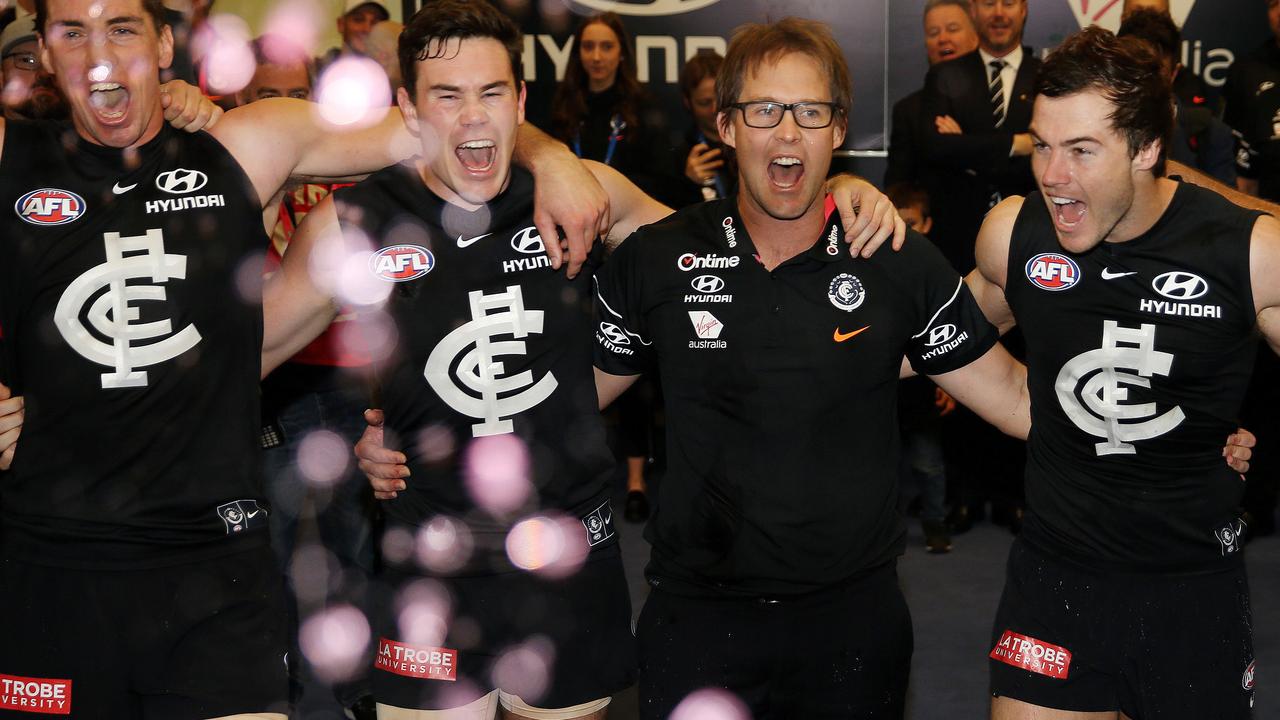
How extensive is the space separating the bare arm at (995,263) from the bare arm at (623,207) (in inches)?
38.9

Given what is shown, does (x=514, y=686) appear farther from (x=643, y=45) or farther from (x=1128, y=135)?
(x=643, y=45)

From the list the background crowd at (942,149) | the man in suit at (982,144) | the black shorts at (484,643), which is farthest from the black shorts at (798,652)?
the man in suit at (982,144)

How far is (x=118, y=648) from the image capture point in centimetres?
329

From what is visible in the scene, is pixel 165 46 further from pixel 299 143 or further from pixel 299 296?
pixel 299 296

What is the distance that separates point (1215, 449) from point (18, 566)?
3.33 m

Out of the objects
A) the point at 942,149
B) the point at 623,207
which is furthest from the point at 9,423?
the point at 942,149

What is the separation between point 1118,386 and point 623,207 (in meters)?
1.57

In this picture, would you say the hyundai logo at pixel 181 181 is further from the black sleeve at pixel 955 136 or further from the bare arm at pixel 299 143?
the black sleeve at pixel 955 136

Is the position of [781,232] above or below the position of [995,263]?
above

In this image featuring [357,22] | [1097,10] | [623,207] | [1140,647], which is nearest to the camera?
[1140,647]

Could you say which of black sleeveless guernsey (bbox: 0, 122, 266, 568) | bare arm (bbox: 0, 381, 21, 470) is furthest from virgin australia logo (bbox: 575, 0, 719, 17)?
bare arm (bbox: 0, 381, 21, 470)

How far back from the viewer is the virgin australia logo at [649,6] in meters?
9.29

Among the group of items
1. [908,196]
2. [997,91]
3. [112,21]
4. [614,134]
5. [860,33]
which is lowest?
[908,196]

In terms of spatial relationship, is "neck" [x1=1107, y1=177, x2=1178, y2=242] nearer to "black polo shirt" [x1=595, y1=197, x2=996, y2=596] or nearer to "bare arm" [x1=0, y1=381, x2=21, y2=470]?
"black polo shirt" [x1=595, y1=197, x2=996, y2=596]
